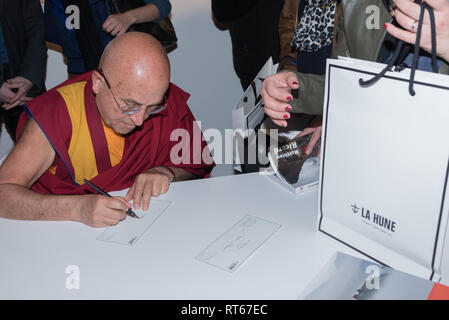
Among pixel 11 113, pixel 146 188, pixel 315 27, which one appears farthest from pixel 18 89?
pixel 315 27

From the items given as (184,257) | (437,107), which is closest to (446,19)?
(437,107)

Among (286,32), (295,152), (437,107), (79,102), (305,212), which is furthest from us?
(286,32)

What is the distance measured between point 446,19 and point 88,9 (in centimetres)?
165

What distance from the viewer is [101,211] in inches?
45.8

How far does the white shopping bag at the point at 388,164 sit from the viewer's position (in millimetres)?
771

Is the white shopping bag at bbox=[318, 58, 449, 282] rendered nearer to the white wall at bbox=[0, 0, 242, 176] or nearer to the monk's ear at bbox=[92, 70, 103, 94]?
the monk's ear at bbox=[92, 70, 103, 94]

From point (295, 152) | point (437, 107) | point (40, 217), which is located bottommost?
point (40, 217)

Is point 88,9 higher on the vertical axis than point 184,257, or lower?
higher

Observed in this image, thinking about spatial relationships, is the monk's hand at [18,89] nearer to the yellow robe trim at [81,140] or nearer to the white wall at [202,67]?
the white wall at [202,67]

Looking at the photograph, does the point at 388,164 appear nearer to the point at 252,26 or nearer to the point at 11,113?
the point at 252,26

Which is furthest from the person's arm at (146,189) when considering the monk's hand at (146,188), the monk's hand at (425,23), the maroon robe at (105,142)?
the monk's hand at (425,23)

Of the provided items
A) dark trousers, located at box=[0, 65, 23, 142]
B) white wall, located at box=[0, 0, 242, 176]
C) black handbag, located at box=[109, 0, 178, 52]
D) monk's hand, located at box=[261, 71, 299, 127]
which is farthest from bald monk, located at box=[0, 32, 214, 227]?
white wall, located at box=[0, 0, 242, 176]
